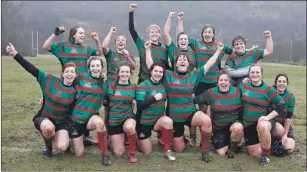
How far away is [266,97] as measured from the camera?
4820mm

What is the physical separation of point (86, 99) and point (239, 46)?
7.39ft

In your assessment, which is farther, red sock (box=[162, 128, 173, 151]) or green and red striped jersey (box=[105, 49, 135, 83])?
green and red striped jersey (box=[105, 49, 135, 83])

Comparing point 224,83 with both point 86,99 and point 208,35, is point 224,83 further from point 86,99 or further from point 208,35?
point 86,99

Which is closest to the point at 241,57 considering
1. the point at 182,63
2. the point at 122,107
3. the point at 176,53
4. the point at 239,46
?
the point at 239,46

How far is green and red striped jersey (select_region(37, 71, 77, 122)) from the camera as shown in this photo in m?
4.64

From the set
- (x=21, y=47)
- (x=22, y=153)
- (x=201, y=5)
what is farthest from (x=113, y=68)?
(x=201, y=5)

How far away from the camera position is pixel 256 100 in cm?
484

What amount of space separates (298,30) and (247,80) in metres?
61.0

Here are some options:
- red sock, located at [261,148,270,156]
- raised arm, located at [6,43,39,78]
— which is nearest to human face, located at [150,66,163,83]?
raised arm, located at [6,43,39,78]

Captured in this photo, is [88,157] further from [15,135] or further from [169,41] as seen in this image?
[169,41]

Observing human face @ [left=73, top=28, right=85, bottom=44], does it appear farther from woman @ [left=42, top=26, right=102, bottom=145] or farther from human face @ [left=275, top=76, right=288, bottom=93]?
human face @ [left=275, top=76, right=288, bottom=93]

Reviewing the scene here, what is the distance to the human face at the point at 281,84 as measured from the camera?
16.7ft

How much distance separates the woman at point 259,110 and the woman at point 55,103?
218 centimetres

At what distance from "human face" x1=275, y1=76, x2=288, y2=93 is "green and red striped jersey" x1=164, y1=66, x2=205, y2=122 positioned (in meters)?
1.14
